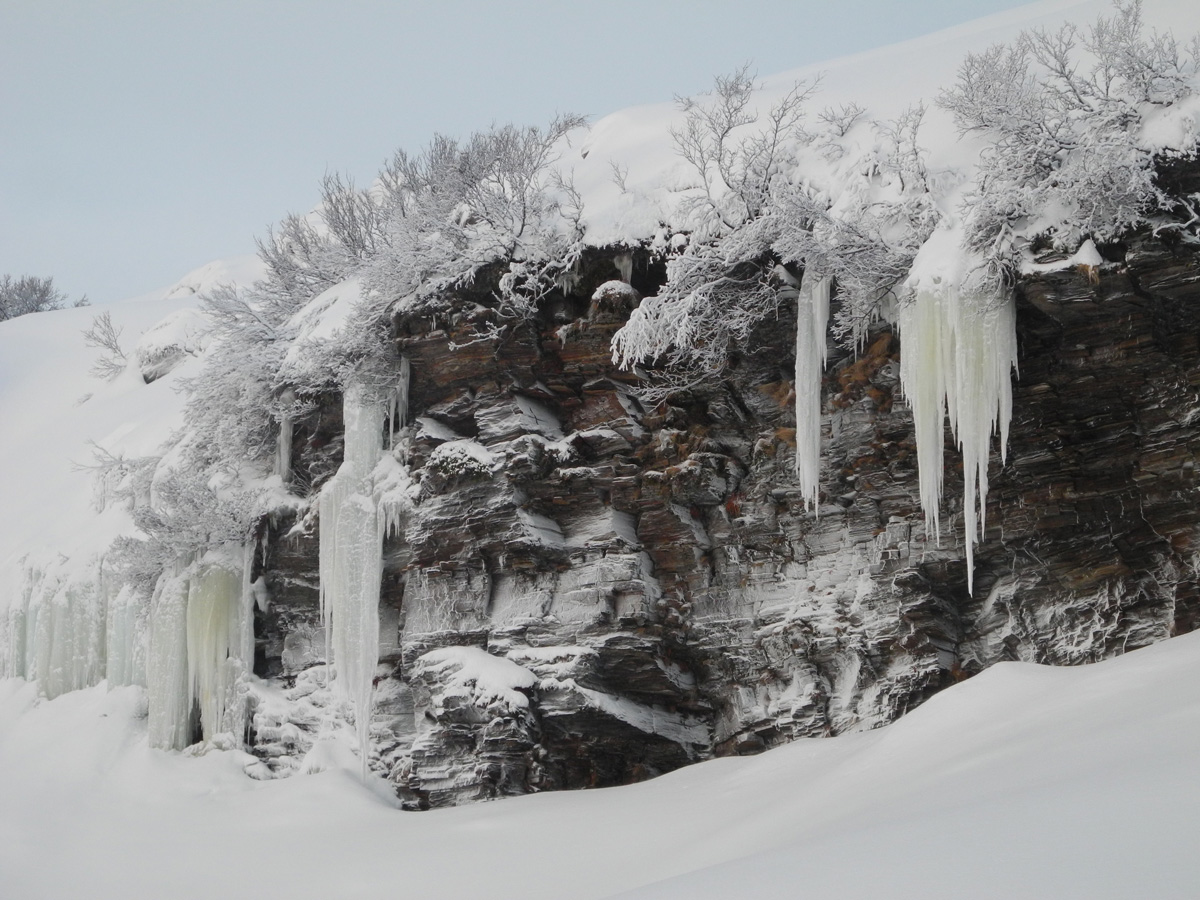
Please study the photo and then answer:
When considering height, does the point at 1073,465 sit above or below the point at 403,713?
above

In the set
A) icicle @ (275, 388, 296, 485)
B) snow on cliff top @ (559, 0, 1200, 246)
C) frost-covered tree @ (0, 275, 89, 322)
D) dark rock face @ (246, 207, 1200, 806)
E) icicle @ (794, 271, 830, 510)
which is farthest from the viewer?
frost-covered tree @ (0, 275, 89, 322)

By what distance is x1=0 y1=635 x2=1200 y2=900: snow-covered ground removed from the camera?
3.90m

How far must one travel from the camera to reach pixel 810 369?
958cm

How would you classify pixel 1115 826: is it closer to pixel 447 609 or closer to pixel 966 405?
pixel 966 405

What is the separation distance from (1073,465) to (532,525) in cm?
507

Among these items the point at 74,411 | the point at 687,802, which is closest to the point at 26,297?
the point at 74,411

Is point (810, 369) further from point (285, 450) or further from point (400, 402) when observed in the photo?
point (285, 450)

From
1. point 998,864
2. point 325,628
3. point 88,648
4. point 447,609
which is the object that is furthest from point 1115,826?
point 88,648

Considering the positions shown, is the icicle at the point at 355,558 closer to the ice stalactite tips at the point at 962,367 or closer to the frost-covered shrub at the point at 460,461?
the frost-covered shrub at the point at 460,461

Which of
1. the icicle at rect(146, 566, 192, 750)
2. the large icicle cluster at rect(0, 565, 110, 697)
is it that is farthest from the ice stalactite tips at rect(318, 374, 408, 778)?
the large icicle cluster at rect(0, 565, 110, 697)

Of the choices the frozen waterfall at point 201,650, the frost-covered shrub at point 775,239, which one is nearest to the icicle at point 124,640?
the frozen waterfall at point 201,650

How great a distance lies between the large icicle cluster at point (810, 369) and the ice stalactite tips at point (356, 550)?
453 centimetres

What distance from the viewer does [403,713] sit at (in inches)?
448

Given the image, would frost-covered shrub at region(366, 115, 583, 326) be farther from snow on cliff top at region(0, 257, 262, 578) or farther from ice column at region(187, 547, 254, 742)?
snow on cliff top at region(0, 257, 262, 578)
